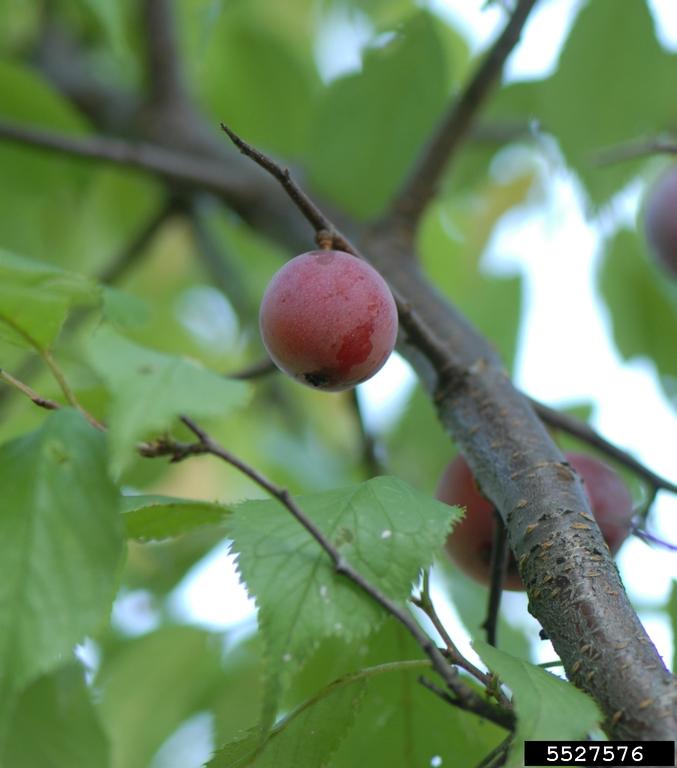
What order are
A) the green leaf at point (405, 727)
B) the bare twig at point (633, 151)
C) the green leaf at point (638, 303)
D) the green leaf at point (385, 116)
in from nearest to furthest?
the green leaf at point (405, 727) < the bare twig at point (633, 151) < the green leaf at point (385, 116) < the green leaf at point (638, 303)

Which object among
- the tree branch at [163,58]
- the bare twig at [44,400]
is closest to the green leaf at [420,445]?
the tree branch at [163,58]

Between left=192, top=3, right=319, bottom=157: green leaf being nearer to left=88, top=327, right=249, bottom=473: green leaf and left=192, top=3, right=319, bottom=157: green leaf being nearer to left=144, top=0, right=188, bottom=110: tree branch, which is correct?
left=144, top=0, right=188, bottom=110: tree branch

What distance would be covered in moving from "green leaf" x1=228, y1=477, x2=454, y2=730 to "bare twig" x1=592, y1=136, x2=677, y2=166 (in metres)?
0.43

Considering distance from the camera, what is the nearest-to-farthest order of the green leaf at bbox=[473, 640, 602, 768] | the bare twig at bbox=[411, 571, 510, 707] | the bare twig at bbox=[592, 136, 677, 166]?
the green leaf at bbox=[473, 640, 602, 768]
the bare twig at bbox=[411, 571, 510, 707]
the bare twig at bbox=[592, 136, 677, 166]

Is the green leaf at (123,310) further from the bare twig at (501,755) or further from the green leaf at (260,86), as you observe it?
the green leaf at (260,86)

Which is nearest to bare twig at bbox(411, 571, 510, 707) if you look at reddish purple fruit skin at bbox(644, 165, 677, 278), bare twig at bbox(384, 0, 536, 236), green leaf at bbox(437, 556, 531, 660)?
green leaf at bbox(437, 556, 531, 660)

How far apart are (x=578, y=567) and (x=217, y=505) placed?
276mm

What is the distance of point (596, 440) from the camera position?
95 cm

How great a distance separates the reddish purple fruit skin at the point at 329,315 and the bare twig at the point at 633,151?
34 centimetres

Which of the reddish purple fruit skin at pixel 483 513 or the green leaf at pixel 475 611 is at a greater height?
the reddish purple fruit skin at pixel 483 513

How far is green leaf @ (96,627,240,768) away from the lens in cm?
131

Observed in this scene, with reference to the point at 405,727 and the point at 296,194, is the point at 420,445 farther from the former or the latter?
the point at 296,194

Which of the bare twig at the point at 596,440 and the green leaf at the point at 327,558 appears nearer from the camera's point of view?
the green leaf at the point at 327,558

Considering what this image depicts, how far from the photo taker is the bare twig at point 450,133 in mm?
971
